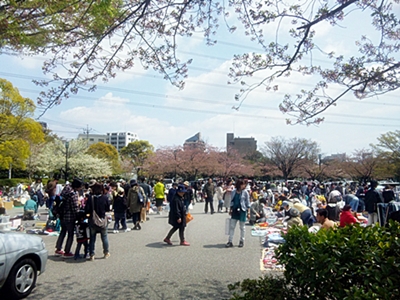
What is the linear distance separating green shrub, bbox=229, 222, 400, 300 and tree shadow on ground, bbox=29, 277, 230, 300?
68.5 inches

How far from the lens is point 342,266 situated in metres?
3.01

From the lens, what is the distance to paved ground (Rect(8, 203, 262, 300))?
5227 mm

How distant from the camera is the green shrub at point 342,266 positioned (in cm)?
273

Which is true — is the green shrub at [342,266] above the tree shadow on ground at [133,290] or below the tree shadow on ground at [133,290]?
above

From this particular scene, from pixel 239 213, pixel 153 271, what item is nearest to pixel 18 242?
pixel 153 271

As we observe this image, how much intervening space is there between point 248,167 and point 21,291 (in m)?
48.2

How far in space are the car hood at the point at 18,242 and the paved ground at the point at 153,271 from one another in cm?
71

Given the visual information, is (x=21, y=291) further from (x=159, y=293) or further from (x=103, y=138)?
(x=103, y=138)

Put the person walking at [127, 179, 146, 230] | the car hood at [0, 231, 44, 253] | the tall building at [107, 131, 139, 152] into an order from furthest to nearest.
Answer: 1. the tall building at [107, 131, 139, 152]
2. the person walking at [127, 179, 146, 230]
3. the car hood at [0, 231, 44, 253]

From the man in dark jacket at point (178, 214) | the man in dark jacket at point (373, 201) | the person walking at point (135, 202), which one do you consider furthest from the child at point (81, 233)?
the man in dark jacket at point (373, 201)

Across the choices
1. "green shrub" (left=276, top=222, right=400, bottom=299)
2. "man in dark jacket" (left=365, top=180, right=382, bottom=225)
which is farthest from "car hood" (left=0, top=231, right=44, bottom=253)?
"man in dark jacket" (left=365, top=180, right=382, bottom=225)

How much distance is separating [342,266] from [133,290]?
3.48 meters

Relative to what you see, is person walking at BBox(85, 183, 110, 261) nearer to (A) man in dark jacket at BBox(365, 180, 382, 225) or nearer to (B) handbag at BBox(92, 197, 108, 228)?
(B) handbag at BBox(92, 197, 108, 228)

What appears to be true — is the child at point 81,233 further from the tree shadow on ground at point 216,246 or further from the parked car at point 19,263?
the tree shadow on ground at point 216,246
